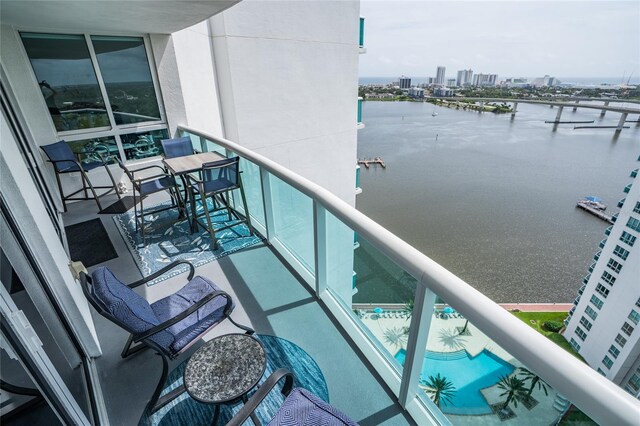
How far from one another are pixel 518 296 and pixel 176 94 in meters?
23.2

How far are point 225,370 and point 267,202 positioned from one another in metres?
1.94

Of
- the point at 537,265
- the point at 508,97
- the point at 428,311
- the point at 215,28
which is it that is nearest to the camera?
the point at 428,311

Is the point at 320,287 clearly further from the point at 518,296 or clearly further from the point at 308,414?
the point at 518,296

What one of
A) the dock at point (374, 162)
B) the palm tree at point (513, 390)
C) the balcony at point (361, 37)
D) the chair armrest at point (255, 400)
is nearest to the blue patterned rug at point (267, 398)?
the chair armrest at point (255, 400)

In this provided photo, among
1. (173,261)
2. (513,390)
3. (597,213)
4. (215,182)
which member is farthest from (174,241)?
(597,213)

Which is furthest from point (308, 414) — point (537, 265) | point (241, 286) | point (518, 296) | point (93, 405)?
point (537, 265)

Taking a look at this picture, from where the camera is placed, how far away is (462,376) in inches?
62.3

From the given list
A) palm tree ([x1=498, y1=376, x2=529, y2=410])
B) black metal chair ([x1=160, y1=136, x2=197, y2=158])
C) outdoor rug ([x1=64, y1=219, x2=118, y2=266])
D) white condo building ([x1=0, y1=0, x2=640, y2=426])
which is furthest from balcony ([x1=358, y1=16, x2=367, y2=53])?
palm tree ([x1=498, y1=376, x2=529, y2=410])

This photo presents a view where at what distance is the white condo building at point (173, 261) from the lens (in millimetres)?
1231

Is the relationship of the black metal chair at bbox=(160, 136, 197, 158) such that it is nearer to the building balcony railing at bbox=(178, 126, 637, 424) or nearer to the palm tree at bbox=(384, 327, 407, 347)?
the building balcony railing at bbox=(178, 126, 637, 424)

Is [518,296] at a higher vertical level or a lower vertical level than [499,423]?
lower

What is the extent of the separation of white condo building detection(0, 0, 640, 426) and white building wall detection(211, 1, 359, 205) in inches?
2.8

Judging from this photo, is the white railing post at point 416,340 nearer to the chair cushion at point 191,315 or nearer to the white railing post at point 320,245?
the white railing post at point 320,245

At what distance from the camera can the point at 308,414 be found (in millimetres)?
1192
